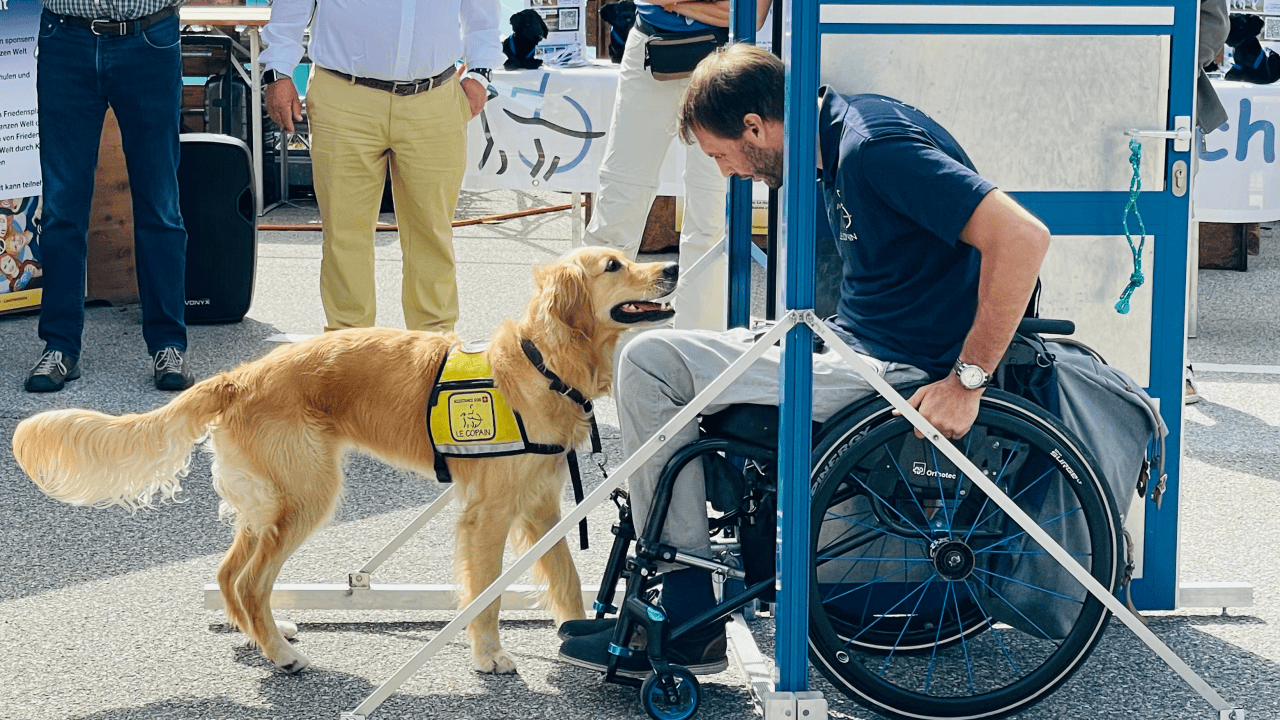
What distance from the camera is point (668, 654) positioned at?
2.94m

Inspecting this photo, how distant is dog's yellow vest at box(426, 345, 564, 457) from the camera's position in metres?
3.19

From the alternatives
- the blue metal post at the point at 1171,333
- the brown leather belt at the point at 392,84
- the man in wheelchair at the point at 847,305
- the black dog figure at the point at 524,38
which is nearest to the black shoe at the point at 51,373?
the brown leather belt at the point at 392,84

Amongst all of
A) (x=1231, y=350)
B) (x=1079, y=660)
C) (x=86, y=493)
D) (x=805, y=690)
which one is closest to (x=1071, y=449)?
(x=1079, y=660)

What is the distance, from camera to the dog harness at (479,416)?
320 centimetres

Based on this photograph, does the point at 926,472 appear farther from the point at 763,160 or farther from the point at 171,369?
the point at 171,369

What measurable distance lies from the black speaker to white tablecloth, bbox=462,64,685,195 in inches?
55.2

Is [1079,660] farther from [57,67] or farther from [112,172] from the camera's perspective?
[112,172]

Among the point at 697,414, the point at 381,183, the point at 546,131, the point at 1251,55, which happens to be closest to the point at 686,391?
the point at 697,414

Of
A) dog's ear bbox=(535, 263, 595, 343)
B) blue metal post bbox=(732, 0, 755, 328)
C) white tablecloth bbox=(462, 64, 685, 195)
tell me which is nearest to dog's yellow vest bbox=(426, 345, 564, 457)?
dog's ear bbox=(535, 263, 595, 343)

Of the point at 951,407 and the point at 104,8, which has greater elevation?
the point at 104,8

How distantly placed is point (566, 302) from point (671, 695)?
0.92m

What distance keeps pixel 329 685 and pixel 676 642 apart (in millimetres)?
820

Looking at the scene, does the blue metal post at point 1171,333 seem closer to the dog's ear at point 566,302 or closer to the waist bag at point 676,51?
the dog's ear at point 566,302

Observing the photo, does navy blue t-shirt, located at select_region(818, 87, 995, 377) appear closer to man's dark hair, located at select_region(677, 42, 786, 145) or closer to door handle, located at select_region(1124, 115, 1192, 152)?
man's dark hair, located at select_region(677, 42, 786, 145)
